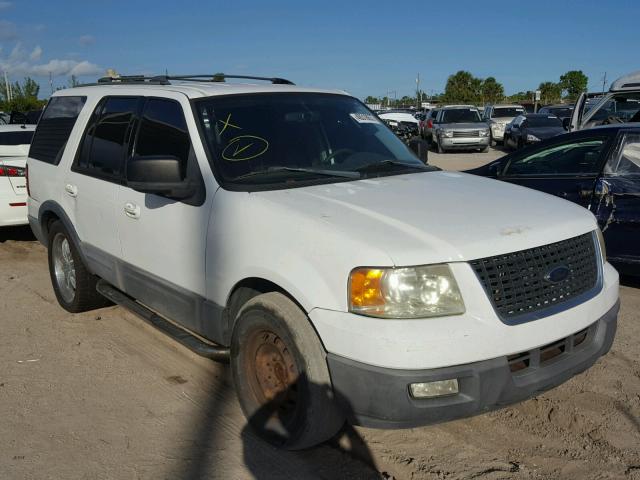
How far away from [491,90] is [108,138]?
233ft

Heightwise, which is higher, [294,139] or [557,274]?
[294,139]

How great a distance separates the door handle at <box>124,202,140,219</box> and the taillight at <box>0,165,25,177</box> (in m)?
4.70

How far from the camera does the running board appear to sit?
3701 mm

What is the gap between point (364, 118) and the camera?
4559mm

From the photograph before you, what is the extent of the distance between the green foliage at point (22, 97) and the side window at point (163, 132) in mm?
48380

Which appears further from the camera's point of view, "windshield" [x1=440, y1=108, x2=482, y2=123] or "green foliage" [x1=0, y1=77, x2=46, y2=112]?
"green foliage" [x1=0, y1=77, x2=46, y2=112]

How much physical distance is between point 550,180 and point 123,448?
460cm

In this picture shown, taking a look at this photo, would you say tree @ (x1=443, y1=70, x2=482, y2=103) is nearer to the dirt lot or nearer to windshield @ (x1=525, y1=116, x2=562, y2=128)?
windshield @ (x1=525, y1=116, x2=562, y2=128)

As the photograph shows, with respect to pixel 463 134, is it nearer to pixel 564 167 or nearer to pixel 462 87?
pixel 564 167

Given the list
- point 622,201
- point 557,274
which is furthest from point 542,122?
point 557,274

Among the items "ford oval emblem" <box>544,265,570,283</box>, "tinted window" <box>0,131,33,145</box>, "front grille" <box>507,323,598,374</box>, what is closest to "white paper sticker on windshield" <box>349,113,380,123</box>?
"ford oval emblem" <box>544,265,570,283</box>

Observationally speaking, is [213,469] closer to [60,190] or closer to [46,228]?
[60,190]

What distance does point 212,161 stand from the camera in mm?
3598

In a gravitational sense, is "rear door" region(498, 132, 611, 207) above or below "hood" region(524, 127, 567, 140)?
below
